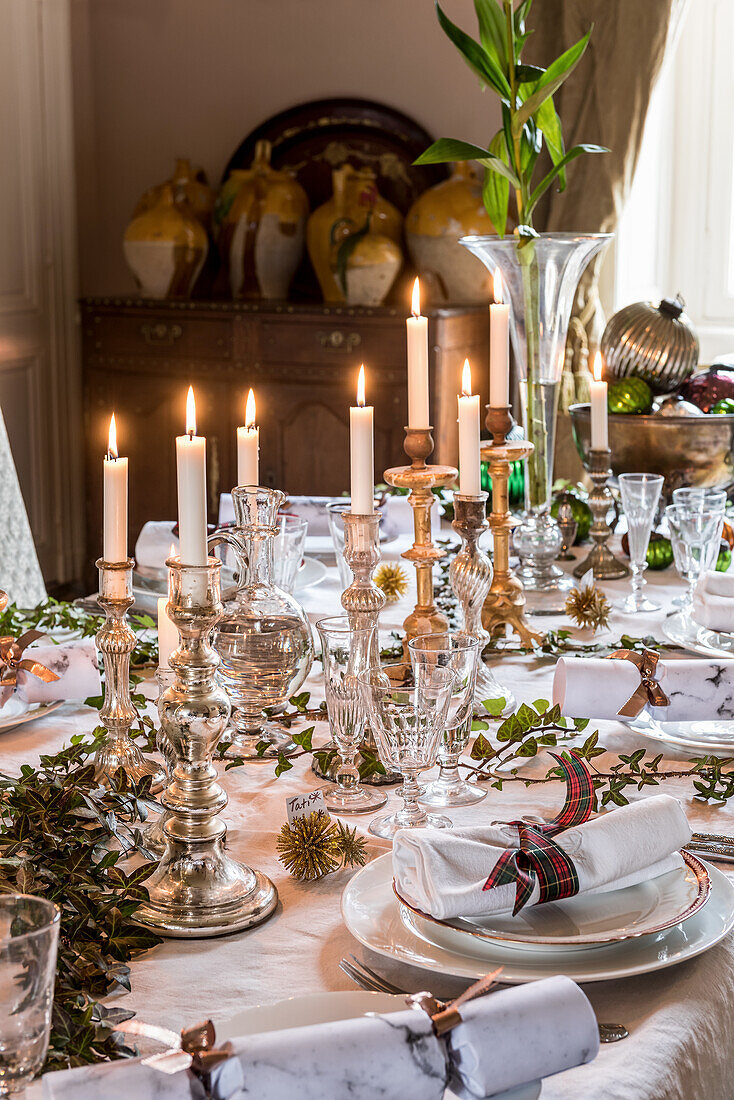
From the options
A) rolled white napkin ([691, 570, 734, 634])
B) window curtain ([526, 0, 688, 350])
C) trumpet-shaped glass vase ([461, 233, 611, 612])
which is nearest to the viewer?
rolled white napkin ([691, 570, 734, 634])

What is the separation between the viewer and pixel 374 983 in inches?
28.6

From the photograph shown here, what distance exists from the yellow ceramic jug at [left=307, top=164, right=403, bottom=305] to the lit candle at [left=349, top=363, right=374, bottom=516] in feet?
8.65

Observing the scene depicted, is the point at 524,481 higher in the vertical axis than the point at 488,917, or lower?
higher

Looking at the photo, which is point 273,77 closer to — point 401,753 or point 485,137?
point 485,137

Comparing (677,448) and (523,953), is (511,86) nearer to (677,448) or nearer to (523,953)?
(677,448)

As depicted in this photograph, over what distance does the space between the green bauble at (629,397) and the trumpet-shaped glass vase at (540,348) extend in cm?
25

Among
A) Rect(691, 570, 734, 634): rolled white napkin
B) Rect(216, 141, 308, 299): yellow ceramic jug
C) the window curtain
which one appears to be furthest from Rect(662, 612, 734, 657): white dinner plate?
Rect(216, 141, 308, 299): yellow ceramic jug

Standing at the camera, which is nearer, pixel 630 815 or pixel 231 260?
pixel 630 815

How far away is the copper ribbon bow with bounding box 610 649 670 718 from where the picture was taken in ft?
3.62

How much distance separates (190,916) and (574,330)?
291 cm

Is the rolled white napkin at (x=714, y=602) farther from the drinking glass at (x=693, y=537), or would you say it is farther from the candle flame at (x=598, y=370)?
the candle flame at (x=598, y=370)

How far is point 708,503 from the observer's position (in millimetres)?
1487

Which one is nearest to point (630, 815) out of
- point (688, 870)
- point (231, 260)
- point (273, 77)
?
point (688, 870)

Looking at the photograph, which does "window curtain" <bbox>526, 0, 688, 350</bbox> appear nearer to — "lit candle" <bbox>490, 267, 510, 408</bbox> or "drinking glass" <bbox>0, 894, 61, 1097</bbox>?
"lit candle" <bbox>490, 267, 510, 408</bbox>
